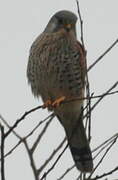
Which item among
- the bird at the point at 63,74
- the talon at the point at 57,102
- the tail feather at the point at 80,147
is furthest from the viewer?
the tail feather at the point at 80,147

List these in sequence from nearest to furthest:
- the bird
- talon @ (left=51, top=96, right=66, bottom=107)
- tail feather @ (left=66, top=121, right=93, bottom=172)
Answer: talon @ (left=51, top=96, right=66, bottom=107) < the bird < tail feather @ (left=66, top=121, right=93, bottom=172)

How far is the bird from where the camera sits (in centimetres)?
406

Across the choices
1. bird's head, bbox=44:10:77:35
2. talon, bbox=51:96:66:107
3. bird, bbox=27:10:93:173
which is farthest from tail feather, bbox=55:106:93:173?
bird's head, bbox=44:10:77:35

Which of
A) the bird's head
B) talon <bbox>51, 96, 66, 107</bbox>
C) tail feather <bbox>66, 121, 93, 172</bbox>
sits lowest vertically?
tail feather <bbox>66, 121, 93, 172</bbox>

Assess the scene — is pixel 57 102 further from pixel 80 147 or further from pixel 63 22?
pixel 63 22

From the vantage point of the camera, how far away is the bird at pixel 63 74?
4.06 m

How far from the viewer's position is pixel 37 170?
275 centimetres

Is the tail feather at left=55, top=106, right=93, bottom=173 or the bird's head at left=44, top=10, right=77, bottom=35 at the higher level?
the bird's head at left=44, top=10, right=77, bottom=35

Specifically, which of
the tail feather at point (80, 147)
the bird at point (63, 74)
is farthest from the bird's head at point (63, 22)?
the tail feather at point (80, 147)

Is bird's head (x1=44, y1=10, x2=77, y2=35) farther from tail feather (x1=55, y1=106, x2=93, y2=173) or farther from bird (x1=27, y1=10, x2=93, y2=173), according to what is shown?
tail feather (x1=55, y1=106, x2=93, y2=173)

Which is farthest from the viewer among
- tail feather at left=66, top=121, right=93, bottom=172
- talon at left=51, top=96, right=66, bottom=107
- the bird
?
tail feather at left=66, top=121, right=93, bottom=172

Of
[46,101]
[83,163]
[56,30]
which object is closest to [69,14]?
[56,30]

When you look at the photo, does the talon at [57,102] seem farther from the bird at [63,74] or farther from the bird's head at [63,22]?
the bird's head at [63,22]

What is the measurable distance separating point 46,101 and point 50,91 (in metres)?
0.10
